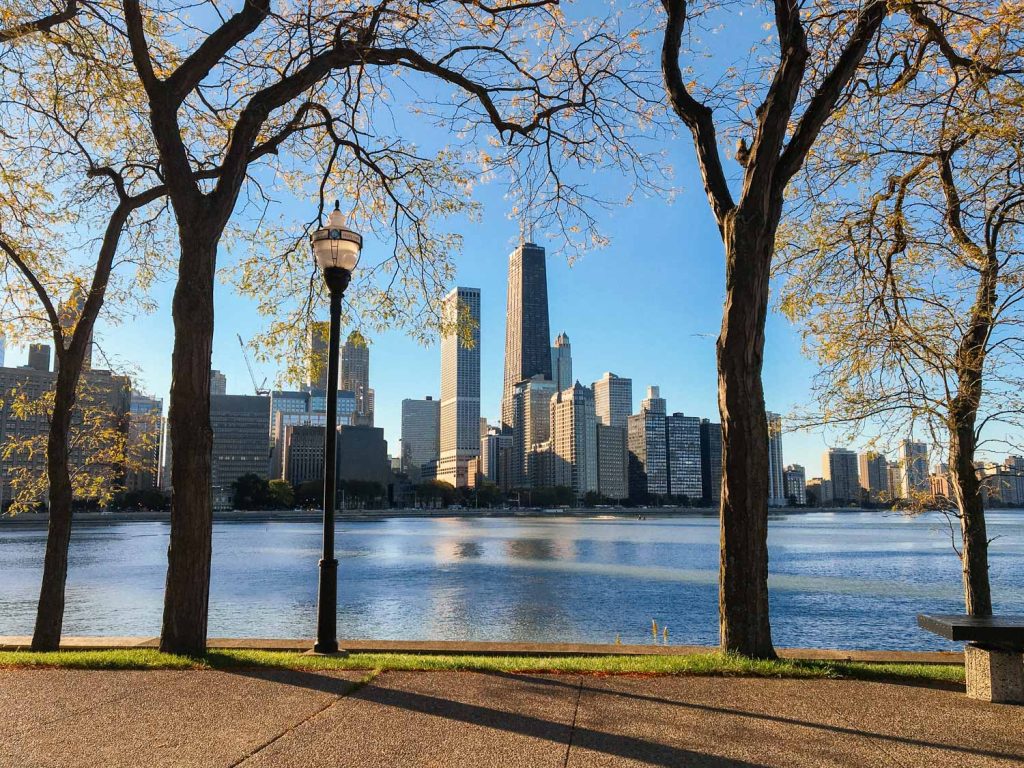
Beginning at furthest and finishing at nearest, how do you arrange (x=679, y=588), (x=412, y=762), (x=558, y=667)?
(x=679, y=588) < (x=558, y=667) < (x=412, y=762)

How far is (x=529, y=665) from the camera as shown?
734 centimetres

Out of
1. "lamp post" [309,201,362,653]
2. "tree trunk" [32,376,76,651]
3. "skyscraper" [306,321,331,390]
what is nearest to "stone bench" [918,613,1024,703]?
"lamp post" [309,201,362,653]

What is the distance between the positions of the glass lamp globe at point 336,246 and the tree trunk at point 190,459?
170 centimetres

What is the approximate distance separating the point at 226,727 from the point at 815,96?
325 inches

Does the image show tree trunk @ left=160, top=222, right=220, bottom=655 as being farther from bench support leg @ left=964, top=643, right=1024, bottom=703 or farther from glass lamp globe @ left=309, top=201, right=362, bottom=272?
bench support leg @ left=964, top=643, right=1024, bottom=703

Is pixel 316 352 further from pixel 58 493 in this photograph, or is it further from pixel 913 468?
pixel 913 468

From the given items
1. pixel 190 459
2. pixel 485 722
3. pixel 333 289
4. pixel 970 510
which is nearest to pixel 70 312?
pixel 333 289

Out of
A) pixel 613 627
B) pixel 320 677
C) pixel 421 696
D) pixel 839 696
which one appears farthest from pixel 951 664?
pixel 613 627

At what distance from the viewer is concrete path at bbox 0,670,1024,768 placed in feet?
14.8

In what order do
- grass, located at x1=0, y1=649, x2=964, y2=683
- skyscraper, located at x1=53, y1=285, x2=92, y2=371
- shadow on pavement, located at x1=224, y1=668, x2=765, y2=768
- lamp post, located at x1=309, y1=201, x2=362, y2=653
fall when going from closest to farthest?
shadow on pavement, located at x1=224, y1=668, x2=765, y2=768 < grass, located at x1=0, y1=649, x2=964, y2=683 < lamp post, located at x1=309, y1=201, x2=362, y2=653 < skyscraper, located at x1=53, y1=285, x2=92, y2=371

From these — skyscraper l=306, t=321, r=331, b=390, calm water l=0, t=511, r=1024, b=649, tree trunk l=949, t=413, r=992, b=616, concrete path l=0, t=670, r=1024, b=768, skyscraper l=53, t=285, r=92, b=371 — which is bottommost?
calm water l=0, t=511, r=1024, b=649

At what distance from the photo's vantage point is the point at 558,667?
284 inches

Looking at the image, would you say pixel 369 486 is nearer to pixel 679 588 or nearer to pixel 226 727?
pixel 679 588

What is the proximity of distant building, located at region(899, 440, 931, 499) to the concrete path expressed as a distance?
19.3ft
